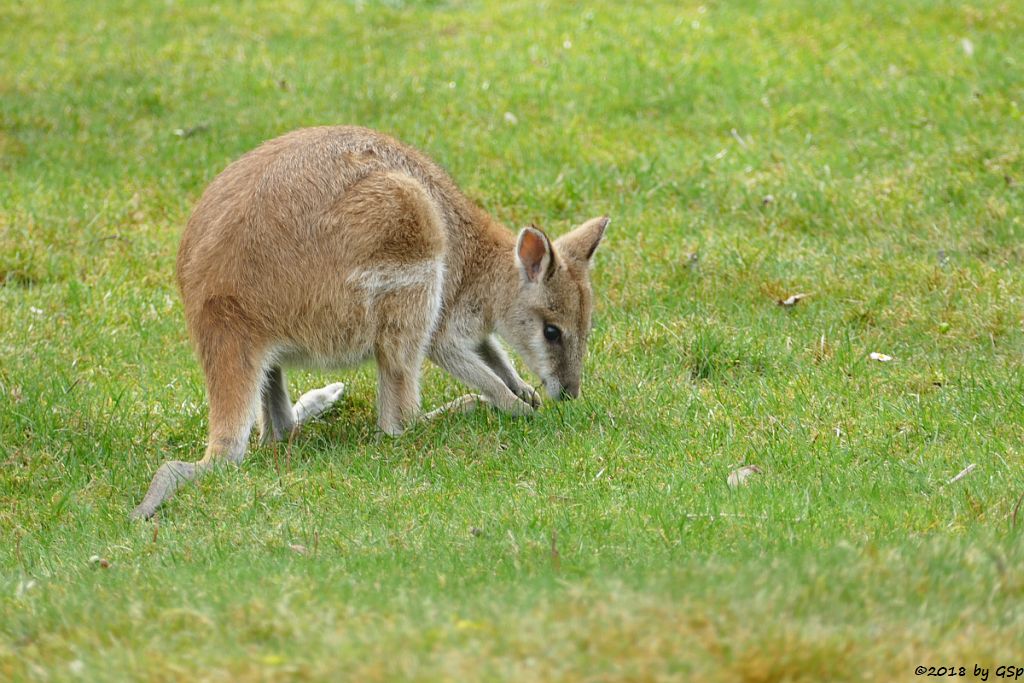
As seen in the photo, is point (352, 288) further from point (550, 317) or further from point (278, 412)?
point (550, 317)

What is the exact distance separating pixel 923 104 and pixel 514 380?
15.4 ft

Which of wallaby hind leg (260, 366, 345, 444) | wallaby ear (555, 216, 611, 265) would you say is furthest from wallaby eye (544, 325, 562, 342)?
wallaby hind leg (260, 366, 345, 444)

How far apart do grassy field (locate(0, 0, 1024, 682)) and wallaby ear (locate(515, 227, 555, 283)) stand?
0.61 metres

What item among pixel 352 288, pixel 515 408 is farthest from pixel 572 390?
pixel 352 288

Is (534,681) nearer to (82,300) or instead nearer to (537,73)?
(82,300)

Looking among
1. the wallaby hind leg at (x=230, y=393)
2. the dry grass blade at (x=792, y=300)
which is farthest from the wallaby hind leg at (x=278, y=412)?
the dry grass blade at (x=792, y=300)

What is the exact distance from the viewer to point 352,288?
5.78 m

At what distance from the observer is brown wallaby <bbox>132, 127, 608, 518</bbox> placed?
5637 millimetres

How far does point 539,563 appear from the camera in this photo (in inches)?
167

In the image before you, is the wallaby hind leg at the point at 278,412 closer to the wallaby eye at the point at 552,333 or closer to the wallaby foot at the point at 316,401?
the wallaby foot at the point at 316,401

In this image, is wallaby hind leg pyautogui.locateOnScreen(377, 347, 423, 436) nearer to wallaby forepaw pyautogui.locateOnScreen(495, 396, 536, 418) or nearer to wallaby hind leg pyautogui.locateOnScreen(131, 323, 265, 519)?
wallaby forepaw pyautogui.locateOnScreen(495, 396, 536, 418)

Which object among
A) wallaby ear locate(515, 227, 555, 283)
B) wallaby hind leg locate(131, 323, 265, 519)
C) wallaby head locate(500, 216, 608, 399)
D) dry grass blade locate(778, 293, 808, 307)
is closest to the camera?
wallaby hind leg locate(131, 323, 265, 519)

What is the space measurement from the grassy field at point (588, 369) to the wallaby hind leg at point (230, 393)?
0.19m

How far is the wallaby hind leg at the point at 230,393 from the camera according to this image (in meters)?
5.47
